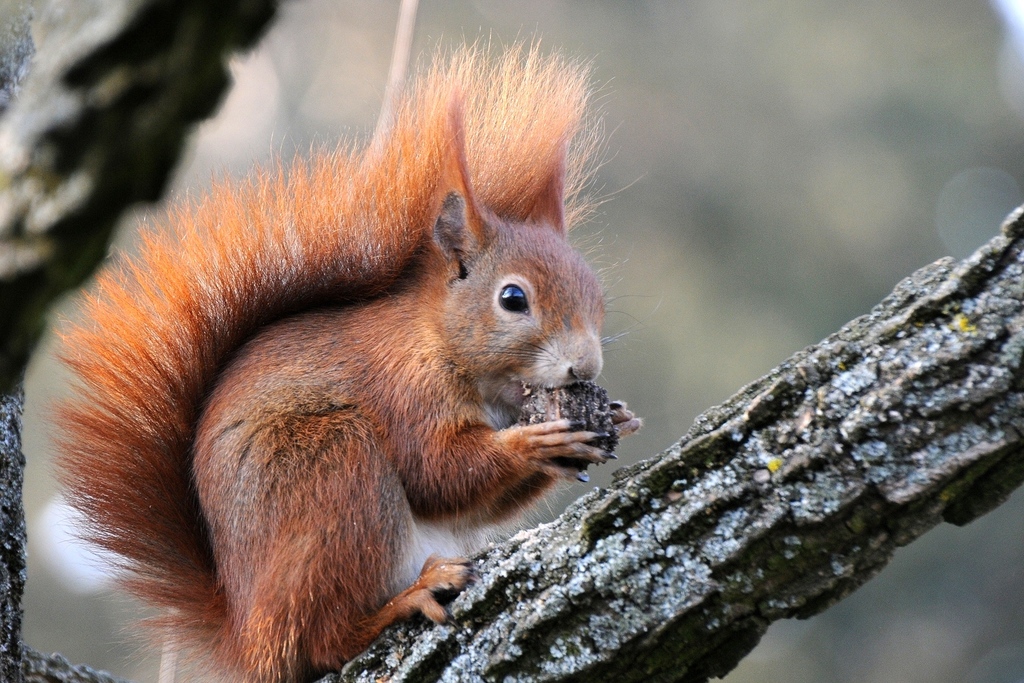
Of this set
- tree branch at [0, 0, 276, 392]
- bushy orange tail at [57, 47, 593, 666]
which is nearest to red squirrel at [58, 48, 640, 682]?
bushy orange tail at [57, 47, 593, 666]

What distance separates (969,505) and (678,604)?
17.4 inches

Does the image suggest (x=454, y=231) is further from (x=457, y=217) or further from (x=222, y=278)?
(x=222, y=278)

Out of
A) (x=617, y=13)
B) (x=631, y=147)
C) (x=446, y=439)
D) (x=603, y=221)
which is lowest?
(x=446, y=439)

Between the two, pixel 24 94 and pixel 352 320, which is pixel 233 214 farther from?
pixel 24 94

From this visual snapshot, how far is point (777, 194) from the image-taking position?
23.4 feet

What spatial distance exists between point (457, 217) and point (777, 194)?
5347 millimetres

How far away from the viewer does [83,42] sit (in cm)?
73

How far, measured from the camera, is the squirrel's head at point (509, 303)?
2.15m

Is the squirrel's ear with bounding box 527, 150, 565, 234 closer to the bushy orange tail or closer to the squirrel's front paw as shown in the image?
the bushy orange tail

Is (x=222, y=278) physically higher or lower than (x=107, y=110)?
higher

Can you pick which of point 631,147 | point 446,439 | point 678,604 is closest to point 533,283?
point 446,439

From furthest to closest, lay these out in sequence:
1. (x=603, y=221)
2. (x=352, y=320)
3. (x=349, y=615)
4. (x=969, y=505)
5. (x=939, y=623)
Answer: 1. (x=603, y=221)
2. (x=939, y=623)
3. (x=352, y=320)
4. (x=349, y=615)
5. (x=969, y=505)

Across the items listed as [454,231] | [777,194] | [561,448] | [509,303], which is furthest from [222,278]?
[777,194]

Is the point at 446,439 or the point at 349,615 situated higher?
the point at 446,439
